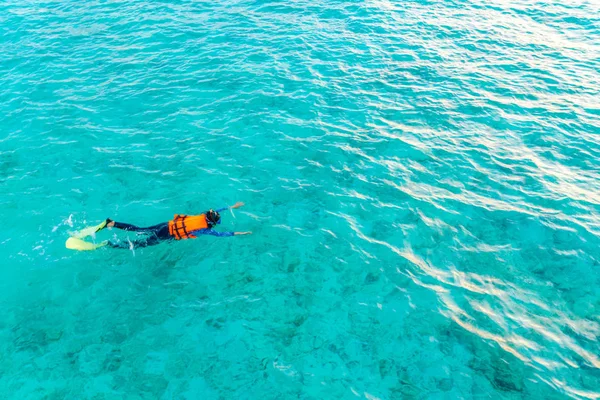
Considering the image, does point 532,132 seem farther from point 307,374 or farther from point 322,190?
point 307,374

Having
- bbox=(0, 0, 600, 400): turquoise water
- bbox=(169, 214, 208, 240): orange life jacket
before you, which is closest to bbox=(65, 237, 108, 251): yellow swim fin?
bbox=(0, 0, 600, 400): turquoise water

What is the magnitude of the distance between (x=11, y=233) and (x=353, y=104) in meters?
17.9

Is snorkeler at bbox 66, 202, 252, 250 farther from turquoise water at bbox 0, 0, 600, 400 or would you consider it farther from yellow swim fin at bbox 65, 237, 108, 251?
turquoise water at bbox 0, 0, 600, 400

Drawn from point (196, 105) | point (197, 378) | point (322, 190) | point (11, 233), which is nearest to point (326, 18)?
point (196, 105)

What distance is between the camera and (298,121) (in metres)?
23.0

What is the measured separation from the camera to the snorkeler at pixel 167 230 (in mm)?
15641

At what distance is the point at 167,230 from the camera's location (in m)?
15.9

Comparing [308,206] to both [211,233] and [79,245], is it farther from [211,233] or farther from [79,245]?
[79,245]

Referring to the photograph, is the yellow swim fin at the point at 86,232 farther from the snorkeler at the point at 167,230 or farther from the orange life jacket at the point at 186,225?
the orange life jacket at the point at 186,225

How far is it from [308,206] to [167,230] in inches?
238

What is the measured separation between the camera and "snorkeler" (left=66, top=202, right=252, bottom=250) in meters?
15.6

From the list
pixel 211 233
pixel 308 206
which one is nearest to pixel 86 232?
pixel 211 233

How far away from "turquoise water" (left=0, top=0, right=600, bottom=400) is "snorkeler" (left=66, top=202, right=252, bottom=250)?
20.1 inches

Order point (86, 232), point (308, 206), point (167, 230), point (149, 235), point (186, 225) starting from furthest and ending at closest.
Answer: point (308, 206), point (86, 232), point (149, 235), point (167, 230), point (186, 225)
